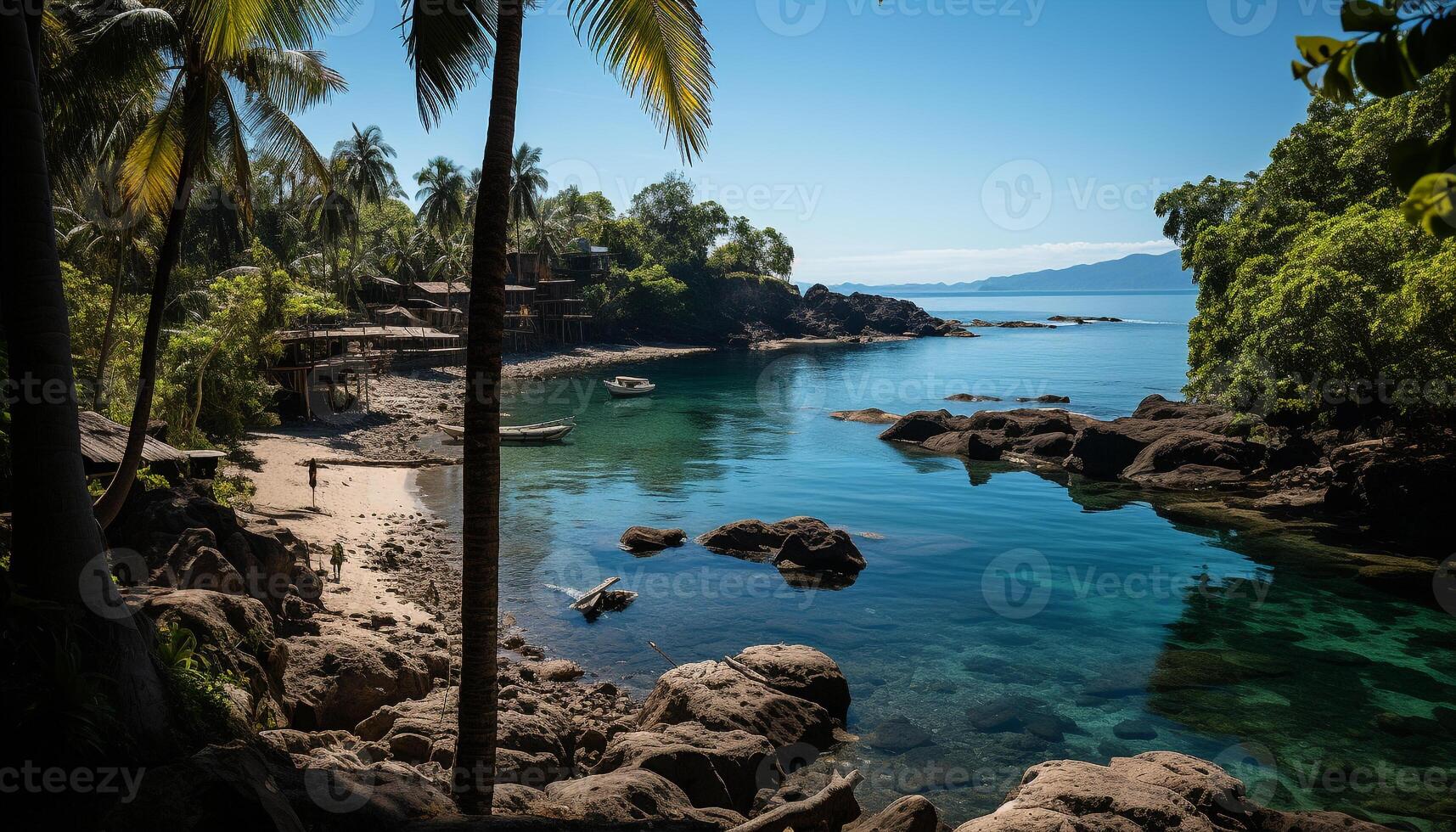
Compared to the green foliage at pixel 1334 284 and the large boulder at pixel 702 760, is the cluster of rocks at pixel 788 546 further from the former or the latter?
the green foliage at pixel 1334 284

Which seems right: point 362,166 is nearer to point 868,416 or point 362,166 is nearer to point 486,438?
point 868,416

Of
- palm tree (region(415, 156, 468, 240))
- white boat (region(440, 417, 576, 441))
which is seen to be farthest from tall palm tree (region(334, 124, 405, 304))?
white boat (region(440, 417, 576, 441))

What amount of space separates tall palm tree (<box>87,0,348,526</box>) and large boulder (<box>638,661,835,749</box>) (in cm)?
842

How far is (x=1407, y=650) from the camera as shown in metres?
16.5

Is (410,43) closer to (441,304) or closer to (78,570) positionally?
(78,570)

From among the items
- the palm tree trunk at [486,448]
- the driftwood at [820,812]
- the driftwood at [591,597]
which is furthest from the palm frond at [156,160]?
the driftwood at [820,812]

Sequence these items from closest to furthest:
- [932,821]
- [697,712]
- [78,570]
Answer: [78,570], [932,821], [697,712]

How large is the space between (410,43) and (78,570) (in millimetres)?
5210

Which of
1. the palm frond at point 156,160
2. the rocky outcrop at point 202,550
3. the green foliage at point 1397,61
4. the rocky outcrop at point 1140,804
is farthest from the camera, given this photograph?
the palm frond at point 156,160

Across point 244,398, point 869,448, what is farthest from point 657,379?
point 244,398

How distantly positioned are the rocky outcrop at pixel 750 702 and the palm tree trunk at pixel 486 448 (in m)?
5.36

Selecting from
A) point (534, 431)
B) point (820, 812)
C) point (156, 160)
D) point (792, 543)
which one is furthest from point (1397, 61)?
point (534, 431)

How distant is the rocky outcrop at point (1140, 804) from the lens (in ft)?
26.9

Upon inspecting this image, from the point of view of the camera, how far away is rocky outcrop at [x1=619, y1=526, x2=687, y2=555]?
23156mm
